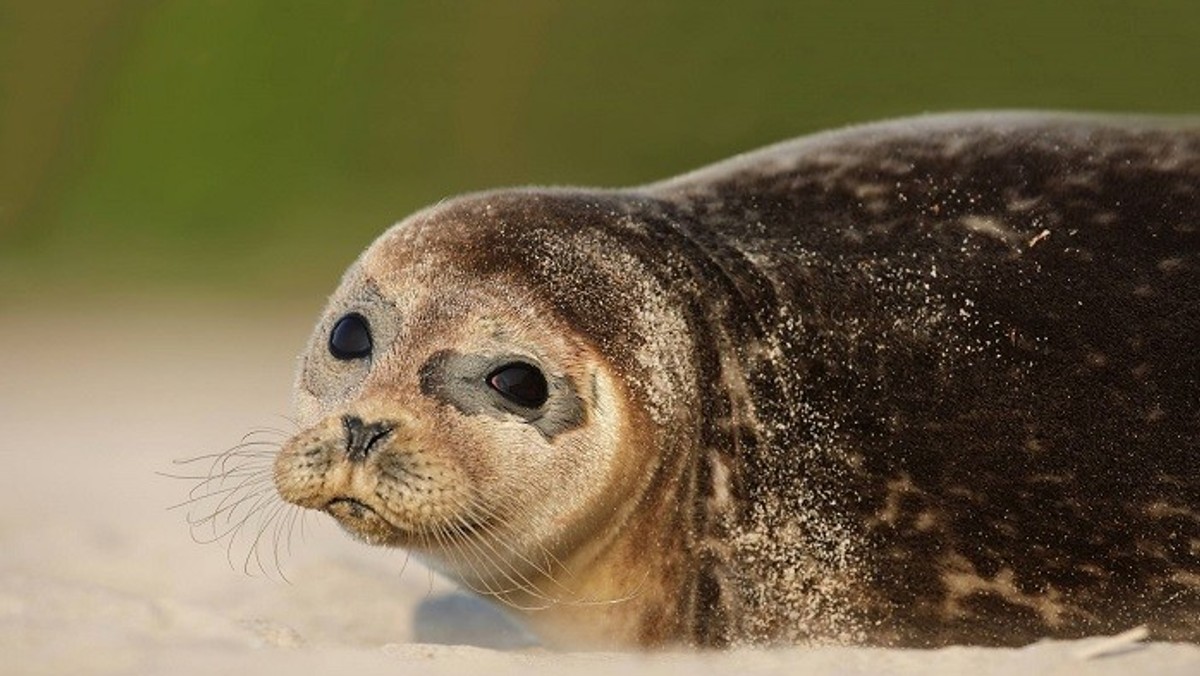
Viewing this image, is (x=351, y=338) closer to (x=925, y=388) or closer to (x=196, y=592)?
(x=196, y=592)

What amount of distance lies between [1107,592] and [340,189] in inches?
489

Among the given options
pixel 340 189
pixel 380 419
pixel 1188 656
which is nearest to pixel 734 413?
pixel 380 419

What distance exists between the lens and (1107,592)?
5.00 metres

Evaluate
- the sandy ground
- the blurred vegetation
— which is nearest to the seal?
the sandy ground

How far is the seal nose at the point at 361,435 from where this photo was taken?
5004mm

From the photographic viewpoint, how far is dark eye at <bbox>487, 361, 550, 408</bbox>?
5.22 meters

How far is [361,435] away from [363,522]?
0.25 m

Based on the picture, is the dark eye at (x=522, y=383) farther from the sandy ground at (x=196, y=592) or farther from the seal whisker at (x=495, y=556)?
the sandy ground at (x=196, y=592)

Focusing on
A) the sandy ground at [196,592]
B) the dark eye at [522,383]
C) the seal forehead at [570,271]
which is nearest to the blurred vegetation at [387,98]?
the sandy ground at [196,592]

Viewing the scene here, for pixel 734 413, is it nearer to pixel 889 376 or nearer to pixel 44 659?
pixel 889 376

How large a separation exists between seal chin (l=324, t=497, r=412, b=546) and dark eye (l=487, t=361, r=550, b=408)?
483mm

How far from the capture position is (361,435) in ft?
16.5

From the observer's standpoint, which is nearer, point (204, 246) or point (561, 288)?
point (561, 288)

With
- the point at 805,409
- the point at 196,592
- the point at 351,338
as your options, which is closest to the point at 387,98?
the point at 196,592
